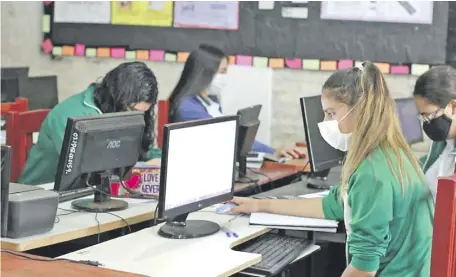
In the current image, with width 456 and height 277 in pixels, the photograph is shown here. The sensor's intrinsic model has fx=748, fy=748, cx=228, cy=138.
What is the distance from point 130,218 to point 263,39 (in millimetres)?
2330

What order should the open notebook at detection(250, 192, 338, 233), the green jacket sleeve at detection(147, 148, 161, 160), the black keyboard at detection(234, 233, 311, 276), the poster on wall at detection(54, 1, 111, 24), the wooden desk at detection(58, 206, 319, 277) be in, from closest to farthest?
1. the wooden desk at detection(58, 206, 319, 277)
2. the black keyboard at detection(234, 233, 311, 276)
3. the open notebook at detection(250, 192, 338, 233)
4. the green jacket sleeve at detection(147, 148, 161, 160)
5. the poster on wall at detection(54, 1, 111, 24)

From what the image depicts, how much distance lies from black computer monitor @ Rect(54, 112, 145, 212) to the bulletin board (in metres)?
2.03

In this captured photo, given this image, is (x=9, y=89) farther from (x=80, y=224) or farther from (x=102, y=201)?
(x=80, y=224)

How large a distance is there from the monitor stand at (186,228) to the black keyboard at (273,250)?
12cm

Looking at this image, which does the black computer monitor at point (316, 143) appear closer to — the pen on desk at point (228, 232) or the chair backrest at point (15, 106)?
the pen on desk at point (228, 232)

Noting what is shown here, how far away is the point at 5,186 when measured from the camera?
2.23m

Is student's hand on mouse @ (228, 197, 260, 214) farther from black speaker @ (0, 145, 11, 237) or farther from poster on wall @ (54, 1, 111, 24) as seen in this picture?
poster on wall @ (54, 1, 111, 24)

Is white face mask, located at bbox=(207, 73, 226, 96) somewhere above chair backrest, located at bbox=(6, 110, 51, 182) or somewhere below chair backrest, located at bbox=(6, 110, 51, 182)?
above

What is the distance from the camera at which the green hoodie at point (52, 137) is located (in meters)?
3.11

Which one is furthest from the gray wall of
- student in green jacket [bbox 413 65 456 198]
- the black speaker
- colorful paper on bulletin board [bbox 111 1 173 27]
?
the black speaker

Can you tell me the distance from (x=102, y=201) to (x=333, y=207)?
86 cm

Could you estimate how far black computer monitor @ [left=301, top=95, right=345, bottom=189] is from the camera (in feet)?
10.6

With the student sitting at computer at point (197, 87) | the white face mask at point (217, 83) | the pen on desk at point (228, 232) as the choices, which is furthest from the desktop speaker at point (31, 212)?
the white face mask at point (217, 83)

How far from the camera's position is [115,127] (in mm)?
2697
